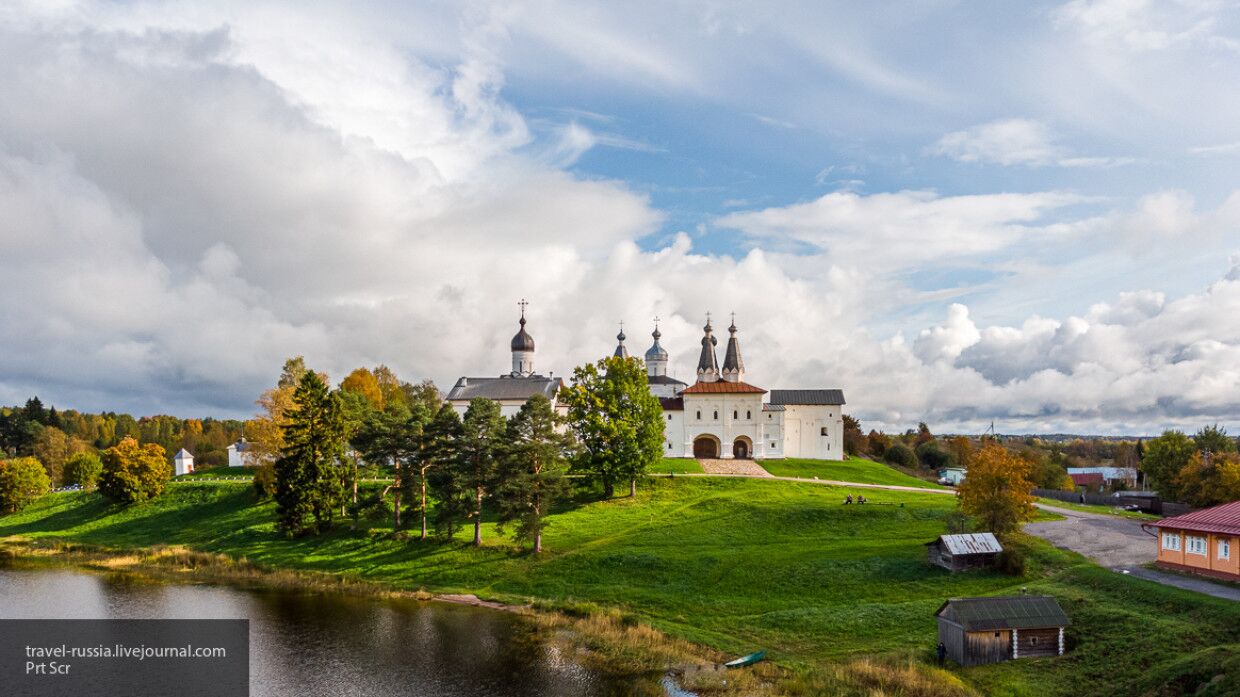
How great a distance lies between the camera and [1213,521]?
32469mm

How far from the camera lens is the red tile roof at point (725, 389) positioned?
264 feet

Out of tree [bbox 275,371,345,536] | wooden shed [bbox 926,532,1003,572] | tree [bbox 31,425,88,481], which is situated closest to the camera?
wooden shed [bbox 926,532,1003,572]

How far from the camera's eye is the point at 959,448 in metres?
106

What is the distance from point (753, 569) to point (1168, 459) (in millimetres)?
43605

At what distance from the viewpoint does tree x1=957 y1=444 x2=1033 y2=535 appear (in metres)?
38.8

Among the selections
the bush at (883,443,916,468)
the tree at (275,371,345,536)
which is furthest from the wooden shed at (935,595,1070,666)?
the bush at (883,443,916,468)

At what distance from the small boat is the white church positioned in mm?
51527

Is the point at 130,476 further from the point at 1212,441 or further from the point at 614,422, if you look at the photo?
the point at 1212,441

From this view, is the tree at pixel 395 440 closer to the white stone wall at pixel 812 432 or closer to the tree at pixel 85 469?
the tree at pixel 85 469

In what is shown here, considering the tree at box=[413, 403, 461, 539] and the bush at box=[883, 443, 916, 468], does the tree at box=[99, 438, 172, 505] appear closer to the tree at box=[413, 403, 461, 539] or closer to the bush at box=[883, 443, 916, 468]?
the tree at box=[413, 403, 461, 539]

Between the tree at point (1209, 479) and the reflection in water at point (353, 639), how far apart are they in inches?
1698

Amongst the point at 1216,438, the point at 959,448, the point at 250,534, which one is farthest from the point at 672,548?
the point at 959,448

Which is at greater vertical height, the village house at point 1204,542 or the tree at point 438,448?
the tree at point 438,448

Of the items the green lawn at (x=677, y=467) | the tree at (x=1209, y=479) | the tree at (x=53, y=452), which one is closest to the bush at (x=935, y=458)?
the tree at (x=1209, y=479)
